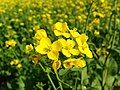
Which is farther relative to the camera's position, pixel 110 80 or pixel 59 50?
pixel 110 80

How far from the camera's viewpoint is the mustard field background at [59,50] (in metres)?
1.65

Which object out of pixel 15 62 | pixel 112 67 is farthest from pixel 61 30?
pixel 15 62

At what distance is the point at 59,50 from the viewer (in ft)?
5.24

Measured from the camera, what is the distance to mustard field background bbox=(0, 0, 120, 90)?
1.65 meters

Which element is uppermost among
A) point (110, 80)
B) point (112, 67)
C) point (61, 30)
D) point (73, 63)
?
point (61, 30)

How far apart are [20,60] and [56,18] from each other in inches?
72.6

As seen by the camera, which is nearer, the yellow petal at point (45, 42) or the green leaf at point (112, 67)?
the yellow petal at point (45, 42)

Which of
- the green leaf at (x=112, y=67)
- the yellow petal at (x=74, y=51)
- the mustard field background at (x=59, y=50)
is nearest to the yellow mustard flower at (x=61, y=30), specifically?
the mustard field background at (x=59, y=50)

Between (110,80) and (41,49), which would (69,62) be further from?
(110,80)

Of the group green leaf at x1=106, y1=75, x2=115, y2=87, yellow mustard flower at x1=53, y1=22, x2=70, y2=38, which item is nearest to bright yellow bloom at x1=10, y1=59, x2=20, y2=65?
green leaf at x1=106, y1=75, x2=115, y2=87

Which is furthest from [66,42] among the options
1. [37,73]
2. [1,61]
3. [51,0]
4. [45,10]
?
[51,0]

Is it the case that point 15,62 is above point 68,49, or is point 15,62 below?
below

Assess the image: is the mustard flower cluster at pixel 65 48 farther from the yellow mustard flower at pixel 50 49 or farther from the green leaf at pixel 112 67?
the green leaf at pixel 112 67

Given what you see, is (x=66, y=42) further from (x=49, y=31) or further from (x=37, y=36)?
(x=49, y=31)
